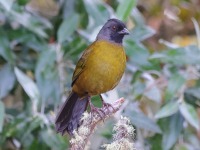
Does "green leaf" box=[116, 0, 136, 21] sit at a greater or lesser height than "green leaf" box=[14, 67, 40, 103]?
greater

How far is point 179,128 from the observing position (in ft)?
14.5

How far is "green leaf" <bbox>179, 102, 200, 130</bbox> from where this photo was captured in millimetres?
4141

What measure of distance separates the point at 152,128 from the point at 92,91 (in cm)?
98

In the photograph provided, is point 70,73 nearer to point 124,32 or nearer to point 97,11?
point 97,11

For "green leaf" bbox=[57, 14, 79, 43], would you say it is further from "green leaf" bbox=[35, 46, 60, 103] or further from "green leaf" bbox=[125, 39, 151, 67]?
"green leaf" bbox=[125, 39, 151, 67]

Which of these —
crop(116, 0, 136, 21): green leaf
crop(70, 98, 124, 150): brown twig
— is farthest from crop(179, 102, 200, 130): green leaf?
crop(70, 98, 124, 150): brown twig

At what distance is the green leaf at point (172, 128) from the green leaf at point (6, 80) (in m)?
1.05

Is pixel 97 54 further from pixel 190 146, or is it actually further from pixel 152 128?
pixel 190 146

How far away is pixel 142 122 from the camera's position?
439cm

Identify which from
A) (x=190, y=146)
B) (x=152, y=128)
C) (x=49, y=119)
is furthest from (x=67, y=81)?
(x=190, y=146)

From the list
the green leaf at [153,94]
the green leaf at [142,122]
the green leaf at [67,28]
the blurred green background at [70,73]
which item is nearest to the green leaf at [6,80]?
the blurred green background at [70,73]

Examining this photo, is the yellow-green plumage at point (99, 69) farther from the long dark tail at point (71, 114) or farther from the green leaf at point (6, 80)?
the green leaf at point (6, 80)

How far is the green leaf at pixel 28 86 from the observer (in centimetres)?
416

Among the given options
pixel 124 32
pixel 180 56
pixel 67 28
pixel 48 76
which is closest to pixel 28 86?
pixel 48 76
